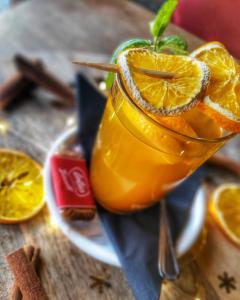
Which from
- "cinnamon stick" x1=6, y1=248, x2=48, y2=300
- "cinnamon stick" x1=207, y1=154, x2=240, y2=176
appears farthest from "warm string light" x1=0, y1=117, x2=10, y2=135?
"cinnamon stick" x1=207, y1=154, x2=240, y2=176

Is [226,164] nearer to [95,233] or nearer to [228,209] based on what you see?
[228,209]

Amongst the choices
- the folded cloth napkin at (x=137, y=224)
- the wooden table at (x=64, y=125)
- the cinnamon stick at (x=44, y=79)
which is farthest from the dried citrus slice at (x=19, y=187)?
the cinnamon stick at (x=44, y=79)

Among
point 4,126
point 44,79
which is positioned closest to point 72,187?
point 4,126

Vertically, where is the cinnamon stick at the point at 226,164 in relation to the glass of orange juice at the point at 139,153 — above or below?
below

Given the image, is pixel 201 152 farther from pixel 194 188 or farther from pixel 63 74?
pixel 63 74

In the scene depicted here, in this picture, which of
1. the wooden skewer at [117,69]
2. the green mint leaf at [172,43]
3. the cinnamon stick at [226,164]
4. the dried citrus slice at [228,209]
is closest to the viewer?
the wooden skewer at [117,69]

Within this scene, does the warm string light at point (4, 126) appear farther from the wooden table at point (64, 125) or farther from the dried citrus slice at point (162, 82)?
the dried citrus slice at point (162, 82)

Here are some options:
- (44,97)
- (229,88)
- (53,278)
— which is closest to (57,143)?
(44,97)
